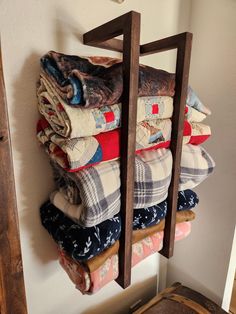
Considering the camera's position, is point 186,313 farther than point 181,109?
Yes

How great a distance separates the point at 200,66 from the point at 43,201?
0.72 metres

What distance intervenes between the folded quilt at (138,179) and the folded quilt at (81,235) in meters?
0.05

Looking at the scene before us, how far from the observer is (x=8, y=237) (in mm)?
464

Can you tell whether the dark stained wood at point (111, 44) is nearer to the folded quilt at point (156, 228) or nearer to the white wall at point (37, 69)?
the white wall at point (37, 69)

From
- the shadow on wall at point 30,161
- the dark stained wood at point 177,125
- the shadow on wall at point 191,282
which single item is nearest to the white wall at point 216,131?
the shadow on wall at point 191,282

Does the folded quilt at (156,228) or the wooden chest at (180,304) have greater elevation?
the folded quilt at (156,228)

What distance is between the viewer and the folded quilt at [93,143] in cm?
45

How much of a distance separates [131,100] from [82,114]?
113 mm

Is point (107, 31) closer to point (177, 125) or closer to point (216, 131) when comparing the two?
point (177, 125)

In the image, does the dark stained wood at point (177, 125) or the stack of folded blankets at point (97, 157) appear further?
the dark stained wood at point (177, 125)

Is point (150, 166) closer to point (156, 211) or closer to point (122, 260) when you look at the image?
point (156, 211)

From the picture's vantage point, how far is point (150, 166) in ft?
1.87

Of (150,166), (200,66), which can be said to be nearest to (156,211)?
(150,166)

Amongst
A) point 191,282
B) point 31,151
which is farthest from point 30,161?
point 191,282
